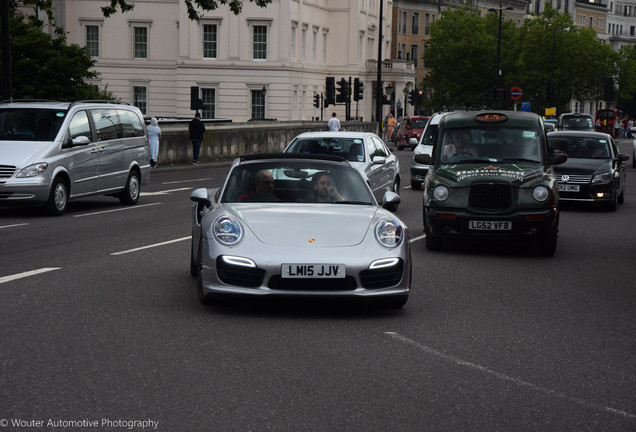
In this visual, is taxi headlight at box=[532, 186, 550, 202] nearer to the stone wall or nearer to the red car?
the stone wall

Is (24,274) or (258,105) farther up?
(24,274)

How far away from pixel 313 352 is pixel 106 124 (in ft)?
47.4

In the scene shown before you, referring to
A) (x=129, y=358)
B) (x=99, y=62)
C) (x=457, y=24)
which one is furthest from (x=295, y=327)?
(x=457, y=24)

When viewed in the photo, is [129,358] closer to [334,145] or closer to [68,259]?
[68,259]

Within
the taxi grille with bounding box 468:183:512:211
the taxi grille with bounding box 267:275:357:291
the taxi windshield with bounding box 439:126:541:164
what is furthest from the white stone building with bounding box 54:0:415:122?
the taxi grille with bounding box 267:275:357:291

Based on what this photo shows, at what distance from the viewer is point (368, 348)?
7875mm

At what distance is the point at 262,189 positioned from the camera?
33.9 ft

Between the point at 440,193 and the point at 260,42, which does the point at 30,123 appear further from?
the point at 260,42

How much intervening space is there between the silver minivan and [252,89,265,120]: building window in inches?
2330

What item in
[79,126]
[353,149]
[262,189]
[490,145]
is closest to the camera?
[262,189]

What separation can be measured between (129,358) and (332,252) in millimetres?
2279

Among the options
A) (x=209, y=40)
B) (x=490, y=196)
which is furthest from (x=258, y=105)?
(x=490, y=196)

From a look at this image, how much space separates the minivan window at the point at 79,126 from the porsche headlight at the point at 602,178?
31.1ft

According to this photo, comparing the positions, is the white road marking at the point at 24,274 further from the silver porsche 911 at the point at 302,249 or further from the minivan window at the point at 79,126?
the minivan window at the point at 79,126
